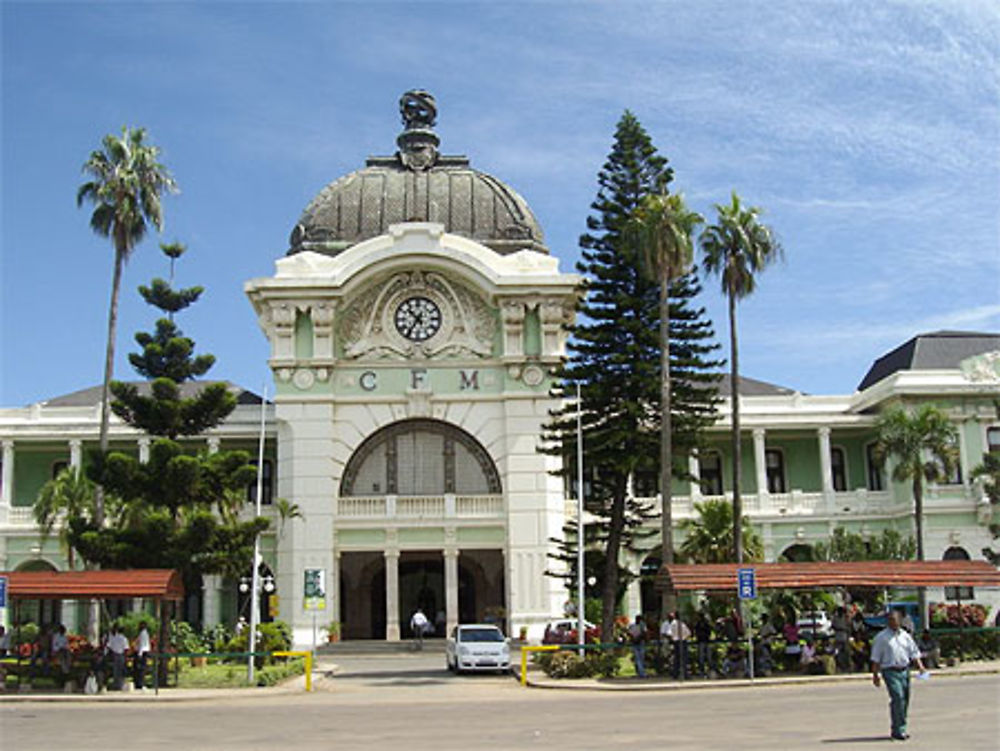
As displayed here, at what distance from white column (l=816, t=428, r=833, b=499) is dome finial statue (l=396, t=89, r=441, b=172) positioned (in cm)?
1903

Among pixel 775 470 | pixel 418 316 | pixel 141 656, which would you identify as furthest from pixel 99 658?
pixel 775 470

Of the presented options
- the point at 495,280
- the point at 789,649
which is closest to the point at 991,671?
the point at 789,649

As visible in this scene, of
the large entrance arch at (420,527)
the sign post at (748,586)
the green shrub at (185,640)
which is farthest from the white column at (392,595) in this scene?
the sign post at (748,586)

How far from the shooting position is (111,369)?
3378cm

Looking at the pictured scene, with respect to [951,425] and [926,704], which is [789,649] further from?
[951,425]

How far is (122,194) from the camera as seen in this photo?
3450cm

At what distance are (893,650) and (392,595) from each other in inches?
1137

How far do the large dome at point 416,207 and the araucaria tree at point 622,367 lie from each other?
8.56m

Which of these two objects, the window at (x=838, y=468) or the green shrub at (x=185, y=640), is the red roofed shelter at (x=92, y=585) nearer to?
the green shrub at (x=185, y=640)

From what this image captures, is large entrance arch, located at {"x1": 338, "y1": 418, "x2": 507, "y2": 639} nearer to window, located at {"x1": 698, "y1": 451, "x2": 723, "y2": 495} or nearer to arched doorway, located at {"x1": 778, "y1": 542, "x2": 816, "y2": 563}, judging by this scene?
window, located at {"x1": 698, "y1": 451, "x2": 723, "y2": 495}

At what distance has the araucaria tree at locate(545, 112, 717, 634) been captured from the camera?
33.8 m

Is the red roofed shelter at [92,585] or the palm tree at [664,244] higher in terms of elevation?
the palm tree at [664,244]

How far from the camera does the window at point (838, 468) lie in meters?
47.2

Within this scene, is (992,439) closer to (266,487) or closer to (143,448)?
(266,487)
